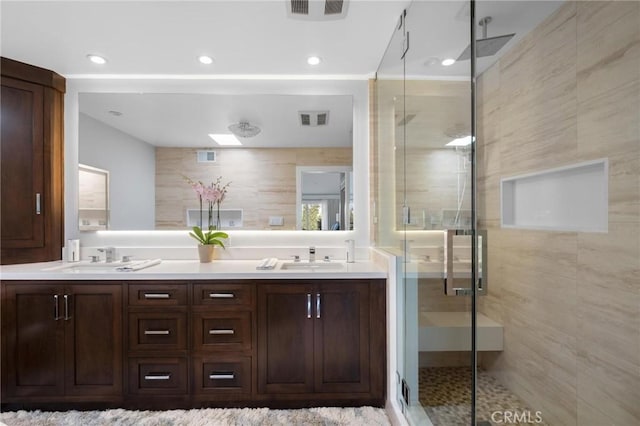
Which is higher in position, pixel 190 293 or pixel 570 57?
pixel 570 57

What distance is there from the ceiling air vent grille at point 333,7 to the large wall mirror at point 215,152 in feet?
2.87

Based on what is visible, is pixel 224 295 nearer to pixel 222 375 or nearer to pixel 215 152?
pixel 222 375

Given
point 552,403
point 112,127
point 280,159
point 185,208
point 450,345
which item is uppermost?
point 112,127

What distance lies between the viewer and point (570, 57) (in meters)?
1.71

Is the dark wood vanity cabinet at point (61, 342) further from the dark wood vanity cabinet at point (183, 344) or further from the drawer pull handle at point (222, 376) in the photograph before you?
the drawer pull handle at point (222, 376)

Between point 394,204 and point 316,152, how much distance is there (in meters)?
0.89

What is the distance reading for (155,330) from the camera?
2016 millimetres

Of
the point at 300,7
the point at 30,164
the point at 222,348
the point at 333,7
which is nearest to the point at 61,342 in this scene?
the point at 222,348

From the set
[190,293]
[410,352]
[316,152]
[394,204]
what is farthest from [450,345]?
[316,152]

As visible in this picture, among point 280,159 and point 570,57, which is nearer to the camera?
point 570,57

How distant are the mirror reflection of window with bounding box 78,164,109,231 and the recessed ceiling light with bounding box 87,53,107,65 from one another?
84 centimetres

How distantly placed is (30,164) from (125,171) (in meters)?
0.61

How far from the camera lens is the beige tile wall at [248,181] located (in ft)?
8.68

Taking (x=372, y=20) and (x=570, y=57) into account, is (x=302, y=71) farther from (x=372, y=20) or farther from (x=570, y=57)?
(x=570, y=57)
